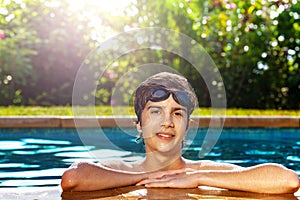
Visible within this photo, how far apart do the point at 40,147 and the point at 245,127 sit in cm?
248

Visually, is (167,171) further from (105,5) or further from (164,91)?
(105,5)

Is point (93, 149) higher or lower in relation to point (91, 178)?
higher

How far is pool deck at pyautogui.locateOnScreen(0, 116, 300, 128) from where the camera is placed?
6.37 metres

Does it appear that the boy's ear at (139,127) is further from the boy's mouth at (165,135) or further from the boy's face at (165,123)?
the boy's mouth at (165,135)

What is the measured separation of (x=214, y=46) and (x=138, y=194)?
276 inches

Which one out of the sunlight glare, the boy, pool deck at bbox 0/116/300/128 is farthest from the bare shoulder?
the sunlight glare

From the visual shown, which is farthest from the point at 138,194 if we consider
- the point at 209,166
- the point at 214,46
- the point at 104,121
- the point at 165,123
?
the point at 214,46

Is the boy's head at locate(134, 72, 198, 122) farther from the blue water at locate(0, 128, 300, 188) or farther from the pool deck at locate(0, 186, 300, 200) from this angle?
the blue water at locate(0, 128, 300, 188)

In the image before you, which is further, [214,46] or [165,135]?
[214,46]

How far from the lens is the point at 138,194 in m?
2.70

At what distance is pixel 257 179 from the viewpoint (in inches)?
110

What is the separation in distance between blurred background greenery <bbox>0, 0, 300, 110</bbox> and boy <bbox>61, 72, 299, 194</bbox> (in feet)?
21.3

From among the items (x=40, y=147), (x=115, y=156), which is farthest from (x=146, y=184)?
(x=40, y=147)

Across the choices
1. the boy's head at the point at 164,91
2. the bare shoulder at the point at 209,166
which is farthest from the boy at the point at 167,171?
the bare shoulder at the point at 209,166
